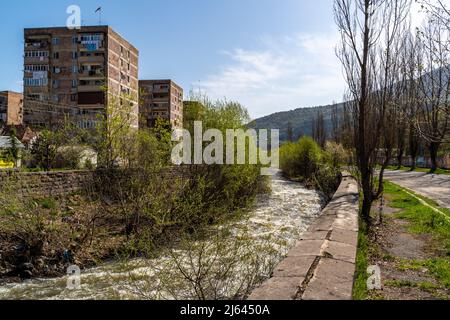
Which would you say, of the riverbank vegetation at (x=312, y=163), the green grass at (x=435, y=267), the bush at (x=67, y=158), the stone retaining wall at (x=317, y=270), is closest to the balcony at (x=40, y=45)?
the riverbank vegetation at (x=312, y=163)

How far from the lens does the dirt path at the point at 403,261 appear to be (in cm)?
416

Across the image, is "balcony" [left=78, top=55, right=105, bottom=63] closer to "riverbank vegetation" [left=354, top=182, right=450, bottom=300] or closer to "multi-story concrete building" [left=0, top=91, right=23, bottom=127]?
"multi-story concrete building" [left=0, top=91, right=23, bottom=127]

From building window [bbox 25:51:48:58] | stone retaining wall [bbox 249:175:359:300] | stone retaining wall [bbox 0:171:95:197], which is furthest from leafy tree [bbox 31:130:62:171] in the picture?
building window [bbox 25:51:48:58]

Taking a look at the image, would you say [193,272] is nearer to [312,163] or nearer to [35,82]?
[312,163]

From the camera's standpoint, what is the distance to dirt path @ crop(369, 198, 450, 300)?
416cm

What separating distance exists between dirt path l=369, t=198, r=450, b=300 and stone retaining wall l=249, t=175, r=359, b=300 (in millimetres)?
584

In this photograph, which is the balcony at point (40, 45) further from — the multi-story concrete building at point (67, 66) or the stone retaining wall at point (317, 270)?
the stone retaining wall at point (317, 270)

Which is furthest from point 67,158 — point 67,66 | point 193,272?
point 67,66

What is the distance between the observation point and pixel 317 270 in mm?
3533

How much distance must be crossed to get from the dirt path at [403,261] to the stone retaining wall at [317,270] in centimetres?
58

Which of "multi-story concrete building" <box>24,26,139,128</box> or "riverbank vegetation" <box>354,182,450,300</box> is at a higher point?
"multi-story concrete building" <box>24,26,139,128</box>

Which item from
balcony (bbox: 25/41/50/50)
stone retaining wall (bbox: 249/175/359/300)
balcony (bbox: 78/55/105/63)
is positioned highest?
balcony (bbox: 25/41/50/50)

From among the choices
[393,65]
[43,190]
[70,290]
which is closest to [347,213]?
[393,65]

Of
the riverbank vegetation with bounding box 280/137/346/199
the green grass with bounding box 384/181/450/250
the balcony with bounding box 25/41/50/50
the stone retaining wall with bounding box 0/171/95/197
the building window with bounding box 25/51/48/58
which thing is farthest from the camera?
the balcony with bounding box 25/41/50/50
